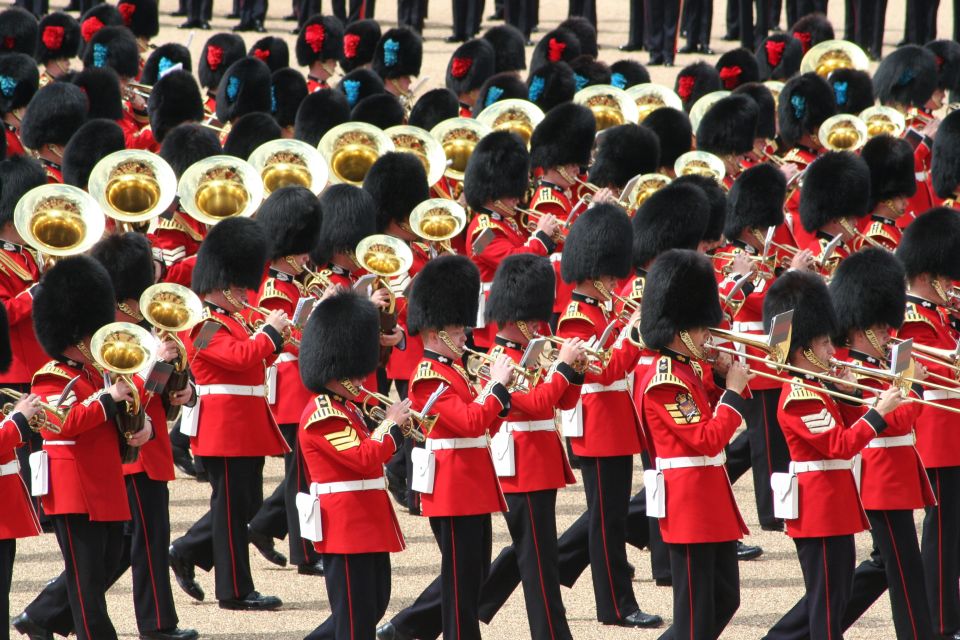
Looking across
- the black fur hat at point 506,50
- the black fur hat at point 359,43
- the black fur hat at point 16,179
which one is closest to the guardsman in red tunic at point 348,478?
the black fur hat at point 16,179

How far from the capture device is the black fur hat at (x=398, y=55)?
1035 centimetres

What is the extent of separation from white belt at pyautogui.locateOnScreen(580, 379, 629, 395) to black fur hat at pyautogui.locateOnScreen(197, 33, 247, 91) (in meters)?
5.10

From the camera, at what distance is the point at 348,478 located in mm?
4930

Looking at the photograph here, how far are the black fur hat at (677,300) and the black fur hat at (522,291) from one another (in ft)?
1.37

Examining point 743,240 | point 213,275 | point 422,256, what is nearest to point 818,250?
point 743,240

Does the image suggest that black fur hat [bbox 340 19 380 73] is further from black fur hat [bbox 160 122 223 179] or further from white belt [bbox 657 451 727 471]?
white belt [bbox 657 451 727 471]

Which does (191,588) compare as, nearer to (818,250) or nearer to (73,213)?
(73,213)

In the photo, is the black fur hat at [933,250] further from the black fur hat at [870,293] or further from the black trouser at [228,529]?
the black trouser at [228,529]

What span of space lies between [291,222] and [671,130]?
2.80 meters

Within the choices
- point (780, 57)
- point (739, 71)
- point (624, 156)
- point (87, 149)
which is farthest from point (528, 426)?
point (780, 57)

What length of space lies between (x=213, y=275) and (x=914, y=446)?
7.09ft

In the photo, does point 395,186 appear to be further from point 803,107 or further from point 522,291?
point 803,107

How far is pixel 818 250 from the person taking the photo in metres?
7.32

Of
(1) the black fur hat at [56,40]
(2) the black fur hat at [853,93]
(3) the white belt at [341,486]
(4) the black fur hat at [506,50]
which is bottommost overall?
(3) the white belt at [341,486]
